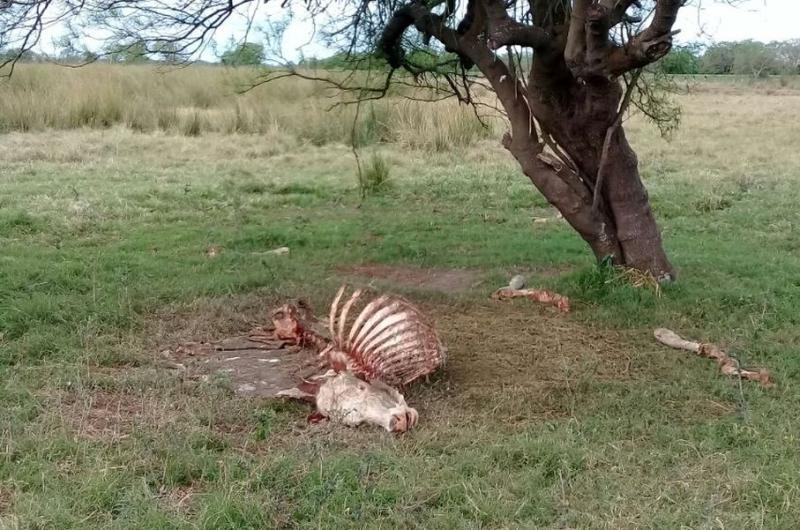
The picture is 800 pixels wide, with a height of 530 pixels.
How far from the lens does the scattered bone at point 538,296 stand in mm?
5418

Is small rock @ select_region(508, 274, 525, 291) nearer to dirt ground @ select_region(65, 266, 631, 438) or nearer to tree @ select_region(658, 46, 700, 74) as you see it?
dirt ground @ select_region(65, 266, 631, 438)

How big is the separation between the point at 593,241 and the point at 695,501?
10.0 feet

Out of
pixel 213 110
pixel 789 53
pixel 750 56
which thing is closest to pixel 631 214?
pixel 750 56

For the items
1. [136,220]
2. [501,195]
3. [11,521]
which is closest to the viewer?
[11,521]

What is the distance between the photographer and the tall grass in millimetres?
16156

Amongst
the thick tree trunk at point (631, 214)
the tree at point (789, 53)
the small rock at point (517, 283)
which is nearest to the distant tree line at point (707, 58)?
the thick tree trunk at point (631, 214)

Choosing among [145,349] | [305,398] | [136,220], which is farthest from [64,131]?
[305,398]

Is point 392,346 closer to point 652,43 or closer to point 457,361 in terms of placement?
point 457,361

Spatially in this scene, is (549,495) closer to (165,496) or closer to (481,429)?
(481,429)

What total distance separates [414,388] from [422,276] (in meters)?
2.56

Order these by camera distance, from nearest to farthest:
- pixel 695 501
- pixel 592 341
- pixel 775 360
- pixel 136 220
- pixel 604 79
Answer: pixel 695 501 → pixel 775 360 → pixel 592 341 → pixel 604 79 → pixel 136 220

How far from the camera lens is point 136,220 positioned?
344 inches

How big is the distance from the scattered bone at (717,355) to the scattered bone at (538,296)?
2.29 ft

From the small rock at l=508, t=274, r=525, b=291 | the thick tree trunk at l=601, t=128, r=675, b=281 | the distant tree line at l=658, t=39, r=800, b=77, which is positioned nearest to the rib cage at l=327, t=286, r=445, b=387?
the small rock at l=508, t=274, r=525, b=291
